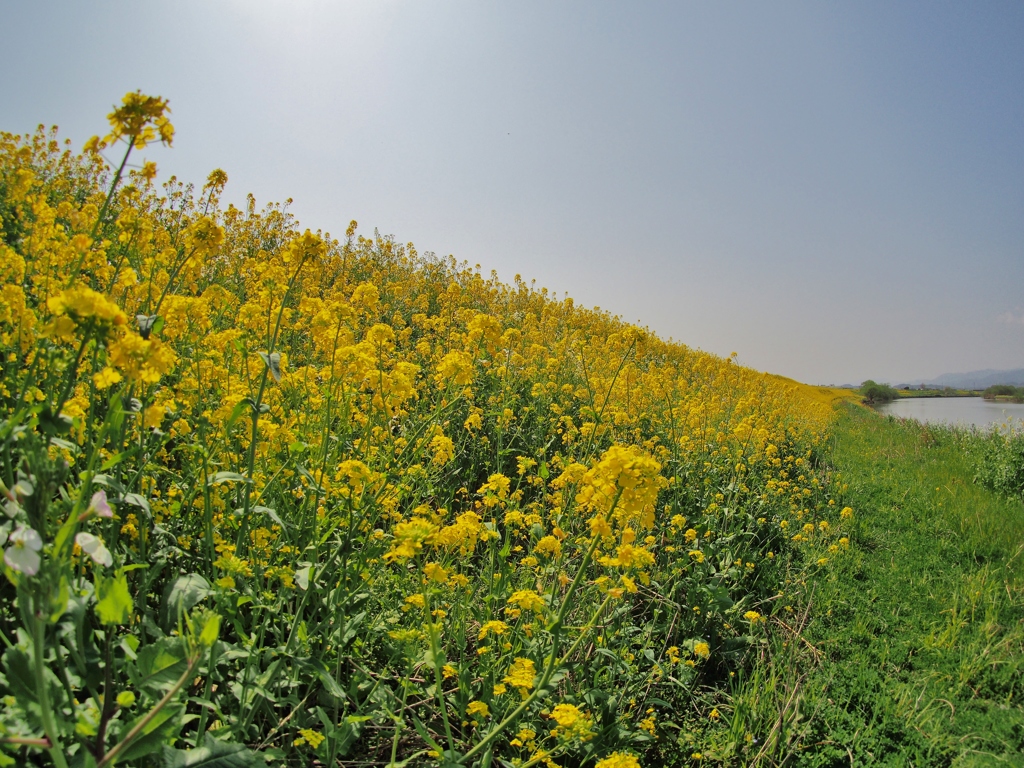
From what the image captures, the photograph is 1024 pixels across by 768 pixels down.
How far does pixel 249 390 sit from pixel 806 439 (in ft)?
29.3

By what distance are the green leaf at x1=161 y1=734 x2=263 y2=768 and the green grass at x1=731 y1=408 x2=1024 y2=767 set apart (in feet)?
7.33

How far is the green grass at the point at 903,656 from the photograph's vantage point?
2734 millimetres

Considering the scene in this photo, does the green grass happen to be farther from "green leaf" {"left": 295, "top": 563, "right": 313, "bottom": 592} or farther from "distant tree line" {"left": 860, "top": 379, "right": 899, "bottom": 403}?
"distant tree line" {"left": 860, "top": 379, "right": 899, "bottom": 403}

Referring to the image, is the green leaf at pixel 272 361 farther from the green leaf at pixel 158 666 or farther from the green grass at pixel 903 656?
the green grass at pixel 903 656

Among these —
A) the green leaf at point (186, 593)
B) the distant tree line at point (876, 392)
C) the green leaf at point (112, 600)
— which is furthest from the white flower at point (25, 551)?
the distant tree line at point (876, 392)

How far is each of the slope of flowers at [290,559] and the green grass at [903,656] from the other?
336 mm

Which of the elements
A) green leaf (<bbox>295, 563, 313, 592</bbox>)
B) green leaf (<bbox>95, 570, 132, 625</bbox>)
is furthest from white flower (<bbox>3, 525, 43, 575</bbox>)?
green leaf (<bbox>295, 563, 313, 592</bbox>)

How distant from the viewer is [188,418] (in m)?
2.68

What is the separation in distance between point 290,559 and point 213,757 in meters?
0.88

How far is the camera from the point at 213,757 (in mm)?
1230

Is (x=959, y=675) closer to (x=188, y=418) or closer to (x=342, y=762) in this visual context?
(x=342, y=762)

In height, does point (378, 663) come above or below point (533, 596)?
below

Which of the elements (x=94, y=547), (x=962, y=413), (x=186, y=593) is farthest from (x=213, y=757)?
(x=962, y=413)

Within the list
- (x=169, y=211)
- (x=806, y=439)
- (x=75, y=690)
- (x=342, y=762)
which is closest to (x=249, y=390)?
(x=75, y=690)
